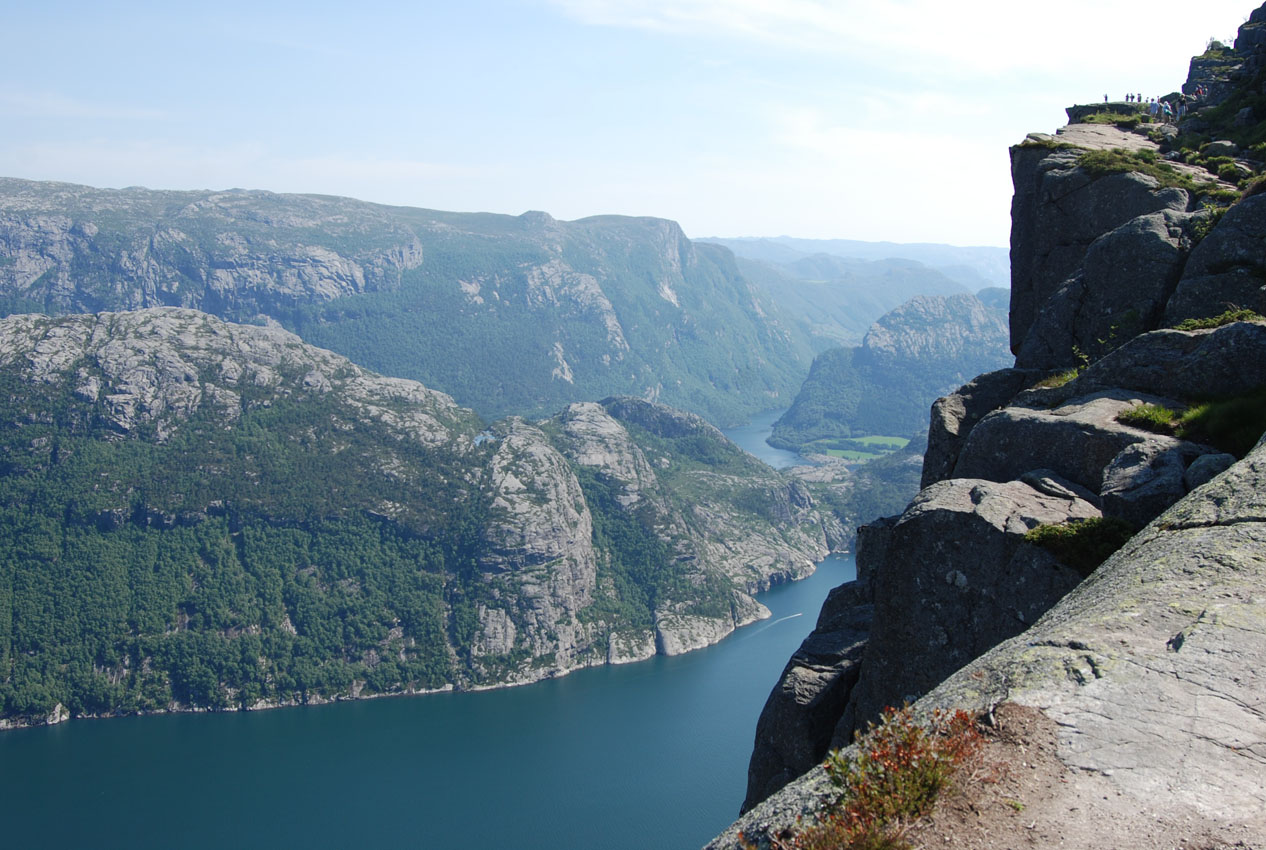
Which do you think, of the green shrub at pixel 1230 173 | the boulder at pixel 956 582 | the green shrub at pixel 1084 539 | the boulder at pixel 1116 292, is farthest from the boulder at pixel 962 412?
the green shrub at pixel 1230 173

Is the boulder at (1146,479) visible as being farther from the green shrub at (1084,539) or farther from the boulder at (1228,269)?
the boulder at (1228,269)

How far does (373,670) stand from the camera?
17738 cm

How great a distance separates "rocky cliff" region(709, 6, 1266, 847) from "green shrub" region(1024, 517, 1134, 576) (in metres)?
0.04

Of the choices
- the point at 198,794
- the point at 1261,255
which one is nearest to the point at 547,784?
the point at 198,794

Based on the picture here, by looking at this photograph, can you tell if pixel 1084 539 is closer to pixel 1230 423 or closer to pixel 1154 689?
pixel 1230 423

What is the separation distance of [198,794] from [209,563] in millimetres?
86071

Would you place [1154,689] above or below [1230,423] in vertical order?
below

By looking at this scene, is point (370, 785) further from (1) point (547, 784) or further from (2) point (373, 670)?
(2) point (373, 670)

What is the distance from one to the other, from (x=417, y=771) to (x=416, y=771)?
0.15m

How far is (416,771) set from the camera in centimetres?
12800

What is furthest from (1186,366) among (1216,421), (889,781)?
(889,781)

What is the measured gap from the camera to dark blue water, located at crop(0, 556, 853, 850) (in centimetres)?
11044

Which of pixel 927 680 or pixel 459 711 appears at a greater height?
pixel 927 680

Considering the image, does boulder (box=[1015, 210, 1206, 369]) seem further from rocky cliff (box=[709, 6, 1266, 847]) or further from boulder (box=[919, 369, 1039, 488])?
boulder (box=[919, 369, 1039, 488])
